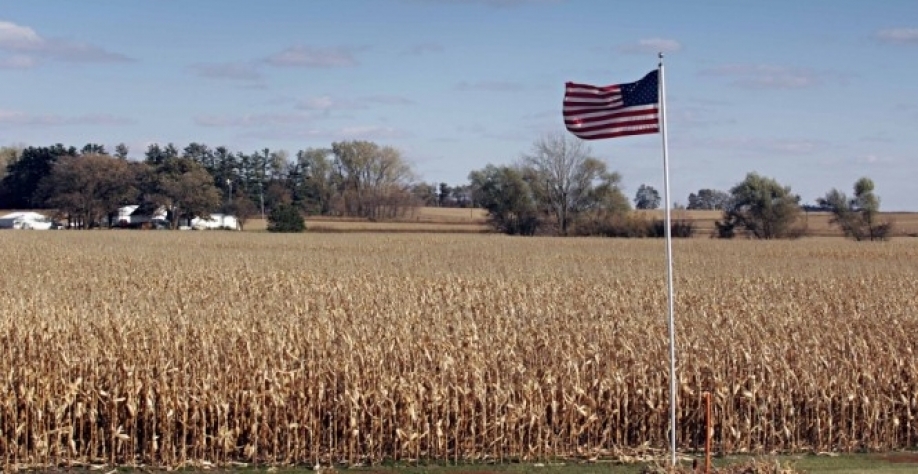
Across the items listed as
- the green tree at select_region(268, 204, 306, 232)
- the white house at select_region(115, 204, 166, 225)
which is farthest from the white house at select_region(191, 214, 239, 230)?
the green tree at select_region(268, 204, 306, 232)

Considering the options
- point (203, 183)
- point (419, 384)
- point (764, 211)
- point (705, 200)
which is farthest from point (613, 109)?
point (705, 200)

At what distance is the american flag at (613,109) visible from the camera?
1195cm

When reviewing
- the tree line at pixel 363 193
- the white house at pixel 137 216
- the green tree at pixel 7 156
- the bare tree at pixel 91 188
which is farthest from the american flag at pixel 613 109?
the green tree at pixel 7 156

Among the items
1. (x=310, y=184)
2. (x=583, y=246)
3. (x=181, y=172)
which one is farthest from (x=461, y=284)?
(x=310, y=184)

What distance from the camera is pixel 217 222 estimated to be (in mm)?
115375

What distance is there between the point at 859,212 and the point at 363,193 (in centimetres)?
5746

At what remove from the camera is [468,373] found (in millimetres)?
14023

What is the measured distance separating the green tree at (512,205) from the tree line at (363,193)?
9 centimetres

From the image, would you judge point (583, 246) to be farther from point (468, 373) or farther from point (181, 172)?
point (181, 172)

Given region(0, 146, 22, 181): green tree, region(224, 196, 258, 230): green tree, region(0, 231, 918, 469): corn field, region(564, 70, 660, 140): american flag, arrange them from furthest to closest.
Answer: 1. region(0, 146, 22, 181): green tree
2. region(224, 196, 258, 230): green tree
3. region(0, 231, 918, 469): corn field
4. region(564, 70, 660, 140): american flag

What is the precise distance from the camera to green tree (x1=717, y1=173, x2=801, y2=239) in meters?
87.0

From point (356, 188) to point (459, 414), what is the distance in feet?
406

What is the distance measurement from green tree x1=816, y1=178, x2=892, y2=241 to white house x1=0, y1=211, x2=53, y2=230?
75.9m

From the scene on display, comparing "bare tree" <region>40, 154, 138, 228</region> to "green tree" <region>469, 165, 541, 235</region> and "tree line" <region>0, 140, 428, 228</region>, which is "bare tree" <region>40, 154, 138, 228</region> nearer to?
"tree line" <region>0, 140, 428, 228</region>
